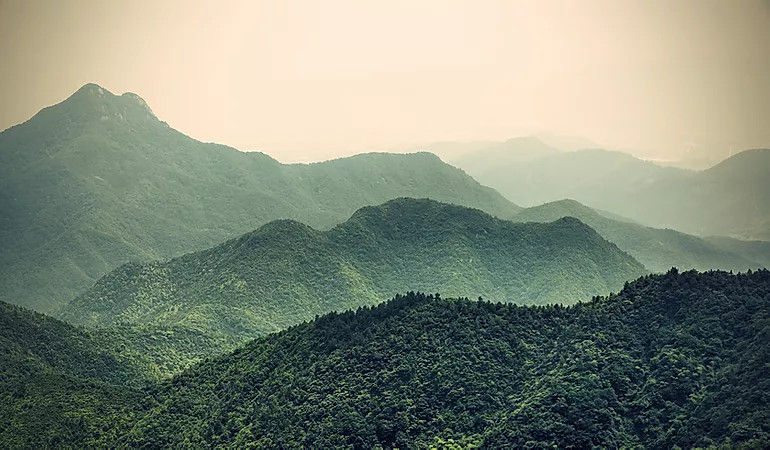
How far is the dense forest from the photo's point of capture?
123ft

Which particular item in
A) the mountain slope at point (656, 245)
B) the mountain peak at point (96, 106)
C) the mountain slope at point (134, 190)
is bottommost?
the mountain slope at point (656, 245)

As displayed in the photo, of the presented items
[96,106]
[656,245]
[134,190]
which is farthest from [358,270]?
[96,106]

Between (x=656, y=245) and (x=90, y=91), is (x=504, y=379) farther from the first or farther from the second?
(x=90, y=91)

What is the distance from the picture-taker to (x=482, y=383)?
44.3 m

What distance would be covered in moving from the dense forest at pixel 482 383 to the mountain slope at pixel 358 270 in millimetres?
26043

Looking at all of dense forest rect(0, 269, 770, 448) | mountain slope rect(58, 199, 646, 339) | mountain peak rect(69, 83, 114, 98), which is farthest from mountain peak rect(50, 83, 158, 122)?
dense forest rect(0, 269, 770, 448)

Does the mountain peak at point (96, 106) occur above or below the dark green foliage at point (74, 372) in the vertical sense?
above

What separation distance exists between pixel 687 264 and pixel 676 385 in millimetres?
94610

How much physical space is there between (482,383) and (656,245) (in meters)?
98.8

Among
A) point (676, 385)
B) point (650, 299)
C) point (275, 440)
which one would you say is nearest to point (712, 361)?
point (676, 385)

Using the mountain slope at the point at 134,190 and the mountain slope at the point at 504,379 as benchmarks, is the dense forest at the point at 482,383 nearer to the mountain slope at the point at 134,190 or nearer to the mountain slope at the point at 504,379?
the mountain slope at the point at 504,379

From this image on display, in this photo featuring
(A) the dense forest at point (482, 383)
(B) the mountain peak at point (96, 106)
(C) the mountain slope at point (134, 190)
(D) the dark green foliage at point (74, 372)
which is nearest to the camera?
(A) the dense forest at point (482, 383)

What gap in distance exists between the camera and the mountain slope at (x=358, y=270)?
8425cm

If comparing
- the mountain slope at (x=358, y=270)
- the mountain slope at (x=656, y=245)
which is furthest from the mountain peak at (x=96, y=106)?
the mountain slope at (x=656, y=245)
